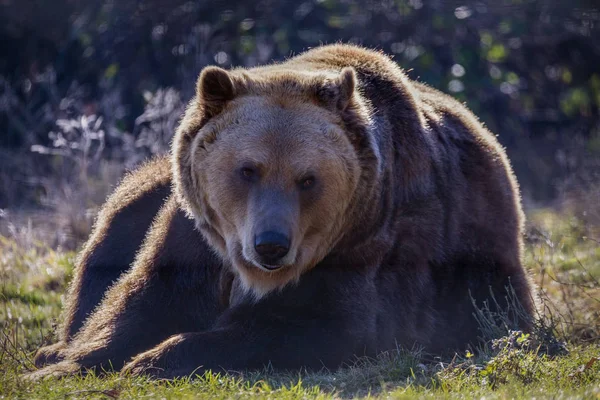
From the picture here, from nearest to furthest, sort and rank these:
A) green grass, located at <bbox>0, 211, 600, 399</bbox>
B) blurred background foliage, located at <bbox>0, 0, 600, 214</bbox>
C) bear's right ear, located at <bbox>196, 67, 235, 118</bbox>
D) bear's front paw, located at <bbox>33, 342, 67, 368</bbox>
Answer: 1. green grass, located at <bbox>0, 211, 600, 399</bbox>
2. bear's right ear, located at <bbox>196, 67, 235, 118</bbox>
3. bear's front paw, located at <bbox>33, 342, 67, 368</bbox>
4. blurred background foliage, located at <bbox>0, 0, 600, 214</bbox>

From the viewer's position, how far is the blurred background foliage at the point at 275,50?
40.9ft

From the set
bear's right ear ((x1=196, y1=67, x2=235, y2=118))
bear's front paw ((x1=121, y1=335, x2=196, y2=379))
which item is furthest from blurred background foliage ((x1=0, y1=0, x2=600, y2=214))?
bear's front paw ((x1=121, y1=335, x2=196, y2=379))

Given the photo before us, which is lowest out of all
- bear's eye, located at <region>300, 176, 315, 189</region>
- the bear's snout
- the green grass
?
the green grass

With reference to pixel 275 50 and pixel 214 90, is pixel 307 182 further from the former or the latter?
pixel 275 50

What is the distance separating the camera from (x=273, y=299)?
5.07m

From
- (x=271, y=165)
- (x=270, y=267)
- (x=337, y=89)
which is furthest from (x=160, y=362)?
(x=337, y=89)

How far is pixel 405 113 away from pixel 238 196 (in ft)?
4.04

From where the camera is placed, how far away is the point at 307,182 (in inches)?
191

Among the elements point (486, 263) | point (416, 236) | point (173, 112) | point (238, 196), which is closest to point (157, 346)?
point (238, 196)

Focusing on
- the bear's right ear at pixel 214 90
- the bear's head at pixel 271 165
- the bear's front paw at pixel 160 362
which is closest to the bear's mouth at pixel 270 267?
the bear's head at pixel 271 165

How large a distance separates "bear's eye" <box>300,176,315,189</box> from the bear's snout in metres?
0.35

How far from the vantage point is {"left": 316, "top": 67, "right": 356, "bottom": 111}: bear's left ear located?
503 centimetres

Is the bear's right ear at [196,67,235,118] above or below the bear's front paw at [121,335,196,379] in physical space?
above

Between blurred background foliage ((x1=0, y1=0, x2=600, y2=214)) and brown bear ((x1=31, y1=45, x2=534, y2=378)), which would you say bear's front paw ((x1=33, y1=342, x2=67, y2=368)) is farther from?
blurred background foliage ((x1=0, y1=0, x2=600, y2=214))
